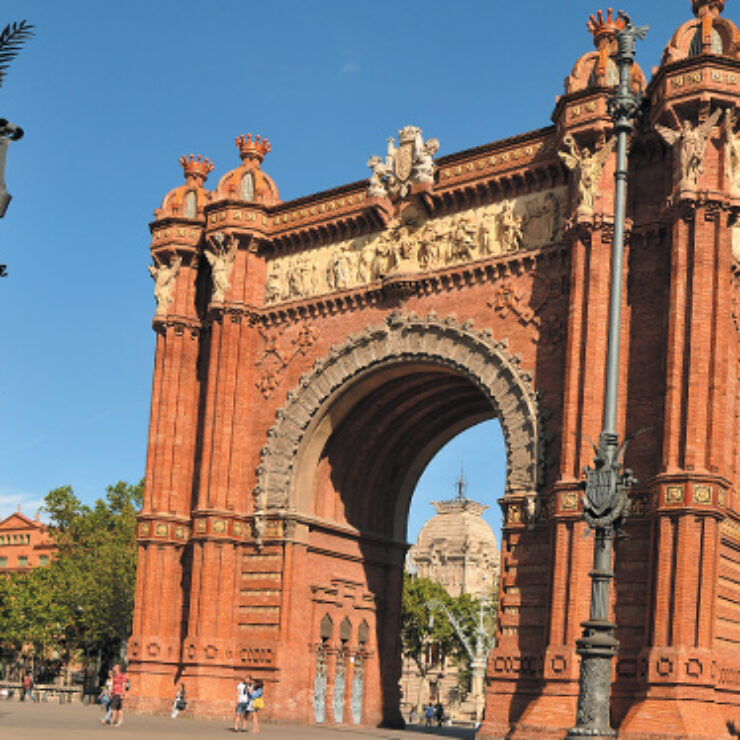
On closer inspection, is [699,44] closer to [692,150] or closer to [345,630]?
[692,150]

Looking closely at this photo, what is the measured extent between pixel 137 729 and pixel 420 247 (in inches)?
587

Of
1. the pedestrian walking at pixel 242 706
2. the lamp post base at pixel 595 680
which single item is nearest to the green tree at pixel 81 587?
the pedestrian walking at pixel 242 706

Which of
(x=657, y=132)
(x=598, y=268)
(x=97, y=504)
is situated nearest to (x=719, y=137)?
(x=657, y=132)

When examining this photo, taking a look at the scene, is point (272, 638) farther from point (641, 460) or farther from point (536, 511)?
point (641, 460)

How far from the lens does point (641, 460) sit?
29531 mm

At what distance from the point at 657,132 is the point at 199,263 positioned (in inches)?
639

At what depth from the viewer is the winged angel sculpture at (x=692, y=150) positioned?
29.3 meters

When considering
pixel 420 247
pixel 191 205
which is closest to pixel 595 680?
pixel 420 247

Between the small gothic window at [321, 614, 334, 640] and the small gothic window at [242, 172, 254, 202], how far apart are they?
516 inches

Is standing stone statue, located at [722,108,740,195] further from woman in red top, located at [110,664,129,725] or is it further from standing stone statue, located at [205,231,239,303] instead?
woman in red top, located at [110,664,129,725]

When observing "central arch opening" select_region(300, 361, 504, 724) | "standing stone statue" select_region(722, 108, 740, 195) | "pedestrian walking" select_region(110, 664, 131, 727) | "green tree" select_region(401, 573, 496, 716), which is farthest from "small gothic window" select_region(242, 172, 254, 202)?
"green tree" select_region(401, 573, 496, 716)

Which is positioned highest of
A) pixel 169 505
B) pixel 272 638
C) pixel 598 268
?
pixel 598 268

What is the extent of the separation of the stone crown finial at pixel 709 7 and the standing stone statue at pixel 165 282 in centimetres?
1763

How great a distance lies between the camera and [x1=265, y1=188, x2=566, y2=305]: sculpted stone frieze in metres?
33.3
